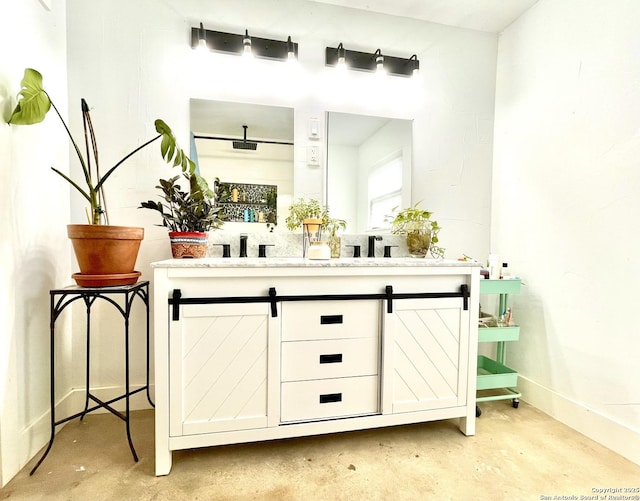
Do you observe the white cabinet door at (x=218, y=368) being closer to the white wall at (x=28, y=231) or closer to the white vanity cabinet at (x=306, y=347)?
the white vanity cabinet at (x=306, y=347)

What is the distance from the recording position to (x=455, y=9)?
1974 mm

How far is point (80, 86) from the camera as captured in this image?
1.68 m

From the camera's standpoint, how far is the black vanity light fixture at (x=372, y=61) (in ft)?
6.33

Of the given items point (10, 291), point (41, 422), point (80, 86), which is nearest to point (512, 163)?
point (80, 86)

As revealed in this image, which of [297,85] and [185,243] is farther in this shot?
[297,85]

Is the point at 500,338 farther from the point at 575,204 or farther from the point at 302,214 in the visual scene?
the point at 302,214

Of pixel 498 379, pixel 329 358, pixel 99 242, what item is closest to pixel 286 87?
pixel 99 242

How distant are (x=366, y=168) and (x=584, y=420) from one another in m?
1.85

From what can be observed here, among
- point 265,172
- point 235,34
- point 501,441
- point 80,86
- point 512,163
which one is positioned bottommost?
point 501,441

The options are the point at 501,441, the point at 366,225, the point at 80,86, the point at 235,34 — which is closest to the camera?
the point at 501,441

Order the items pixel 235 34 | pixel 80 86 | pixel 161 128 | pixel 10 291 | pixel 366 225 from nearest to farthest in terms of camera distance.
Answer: pixel 10 291, pixel 161 128, pixel 80 86, pixel 235 34, pixel 366 225

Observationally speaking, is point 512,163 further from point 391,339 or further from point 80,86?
point 80,86

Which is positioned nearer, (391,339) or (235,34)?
(391,339)

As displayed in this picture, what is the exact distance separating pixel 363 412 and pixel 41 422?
152 centimetres
